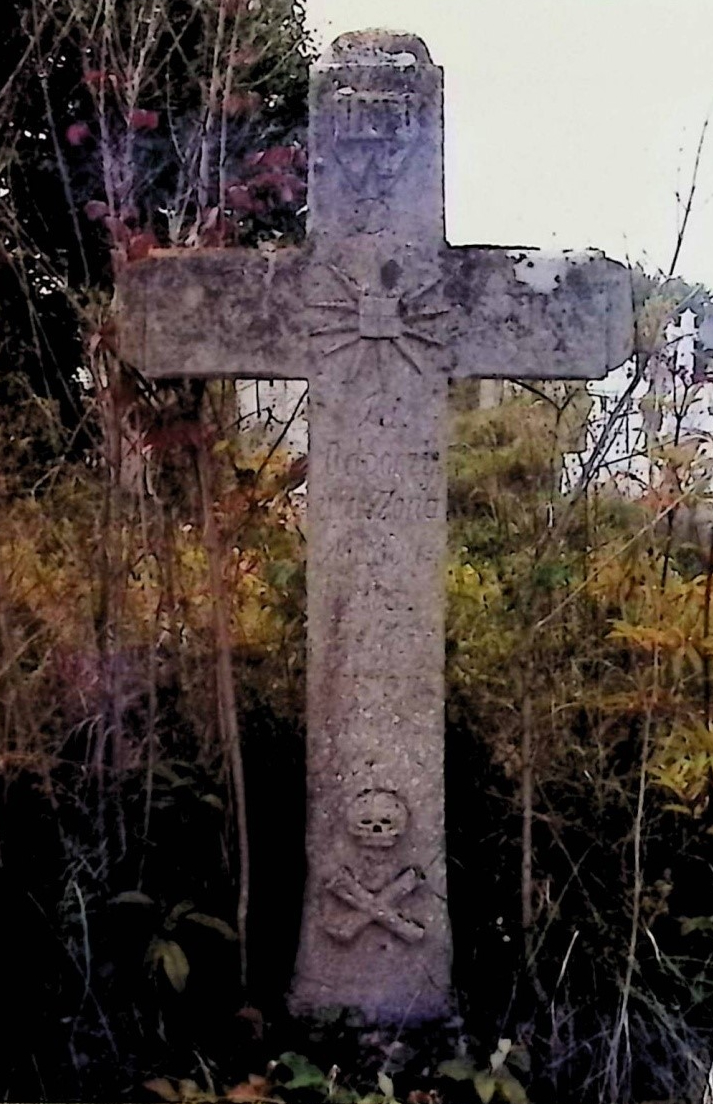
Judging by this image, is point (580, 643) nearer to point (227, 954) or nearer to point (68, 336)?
point (227, 954)

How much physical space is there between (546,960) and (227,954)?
743mm

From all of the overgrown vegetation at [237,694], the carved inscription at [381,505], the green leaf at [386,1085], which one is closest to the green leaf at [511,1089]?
the overgrown vegetation at [237,694]

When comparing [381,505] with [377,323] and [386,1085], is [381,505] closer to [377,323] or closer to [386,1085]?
[377,323]

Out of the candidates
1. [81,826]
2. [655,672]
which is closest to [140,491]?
[81,826]

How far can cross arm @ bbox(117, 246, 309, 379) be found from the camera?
2.86 m

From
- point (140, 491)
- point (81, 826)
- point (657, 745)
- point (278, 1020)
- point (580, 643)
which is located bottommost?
point (278, 1020)

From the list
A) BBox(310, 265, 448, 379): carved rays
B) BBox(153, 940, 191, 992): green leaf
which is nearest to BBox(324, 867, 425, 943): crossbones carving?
BBox(153, 940, 191, 992): green leaf

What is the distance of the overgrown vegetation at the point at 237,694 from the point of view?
2809 millimetres

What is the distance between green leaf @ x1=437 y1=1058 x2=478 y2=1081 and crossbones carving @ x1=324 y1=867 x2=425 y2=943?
0.94 feet

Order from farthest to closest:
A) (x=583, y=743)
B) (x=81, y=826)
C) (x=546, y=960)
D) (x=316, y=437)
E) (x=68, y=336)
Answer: (x=68, y=336), (x=583, y=743), (x=81, y=826), (x=546, y=960), (x=316, y=437)

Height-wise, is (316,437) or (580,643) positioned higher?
(316,437)

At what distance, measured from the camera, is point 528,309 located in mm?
2875

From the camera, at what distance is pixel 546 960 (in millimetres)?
3039

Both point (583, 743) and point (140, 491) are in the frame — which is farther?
point (583, 743)
